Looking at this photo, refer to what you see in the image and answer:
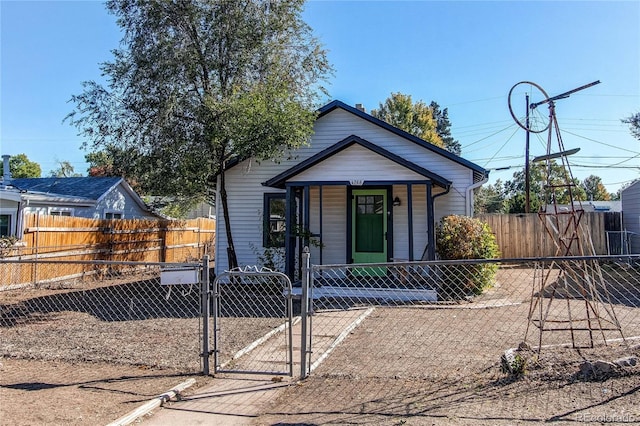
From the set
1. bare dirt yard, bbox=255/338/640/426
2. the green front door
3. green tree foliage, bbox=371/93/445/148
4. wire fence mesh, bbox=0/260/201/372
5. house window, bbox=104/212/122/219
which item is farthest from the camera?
green tree foliage, bbox=371/93/445/148

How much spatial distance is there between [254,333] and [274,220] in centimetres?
622

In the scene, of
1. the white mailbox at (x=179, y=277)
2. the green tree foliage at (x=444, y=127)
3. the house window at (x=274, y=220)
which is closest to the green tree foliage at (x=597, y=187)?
the green tree foliage at (x=444, y=127)

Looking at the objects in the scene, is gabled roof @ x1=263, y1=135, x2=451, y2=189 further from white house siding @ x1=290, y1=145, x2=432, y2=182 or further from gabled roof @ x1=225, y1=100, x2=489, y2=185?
gabled roof @ x1=225, y1=100, x2=489, y2=185

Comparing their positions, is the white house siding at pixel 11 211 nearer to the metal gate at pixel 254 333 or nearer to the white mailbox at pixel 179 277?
the metal gate at pixel 254 333

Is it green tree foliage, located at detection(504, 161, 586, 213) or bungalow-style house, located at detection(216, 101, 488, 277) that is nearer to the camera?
green tree foliage, located at detection(504, 161, 586, 213)

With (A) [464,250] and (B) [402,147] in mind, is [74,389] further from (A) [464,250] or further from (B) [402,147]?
(B) [402,147]

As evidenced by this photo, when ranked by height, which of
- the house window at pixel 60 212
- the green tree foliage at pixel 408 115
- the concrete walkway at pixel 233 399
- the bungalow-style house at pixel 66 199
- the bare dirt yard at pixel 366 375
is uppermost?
the green tree foliage at pixel 408 115

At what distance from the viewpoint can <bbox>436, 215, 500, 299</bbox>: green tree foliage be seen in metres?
10.6

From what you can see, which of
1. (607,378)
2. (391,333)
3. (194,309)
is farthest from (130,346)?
(607,378)

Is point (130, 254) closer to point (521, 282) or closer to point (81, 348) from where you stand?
point (81, 348)

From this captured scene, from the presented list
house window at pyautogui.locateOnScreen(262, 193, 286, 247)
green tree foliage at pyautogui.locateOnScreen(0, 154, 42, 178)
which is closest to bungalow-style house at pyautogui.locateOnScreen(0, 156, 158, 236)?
house window at pyautogui.locateOnScreen(262, 193, 286, 247)

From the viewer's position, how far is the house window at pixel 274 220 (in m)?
13.2

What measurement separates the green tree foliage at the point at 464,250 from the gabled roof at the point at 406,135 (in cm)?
170

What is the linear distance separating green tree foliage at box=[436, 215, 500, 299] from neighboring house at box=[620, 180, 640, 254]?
1093cm
